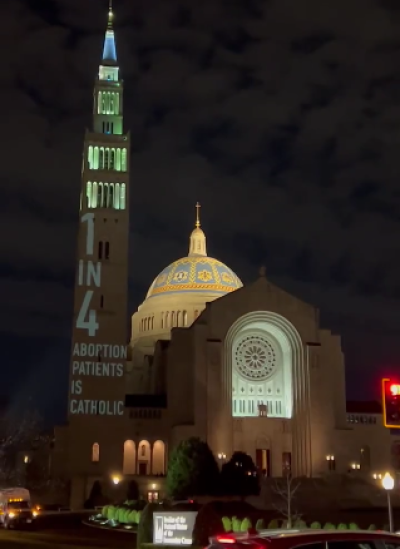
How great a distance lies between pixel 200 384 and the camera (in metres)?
58.0

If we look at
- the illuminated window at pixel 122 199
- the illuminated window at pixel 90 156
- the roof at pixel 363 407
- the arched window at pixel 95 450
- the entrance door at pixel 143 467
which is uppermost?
the illuminated window at pixel 90 156

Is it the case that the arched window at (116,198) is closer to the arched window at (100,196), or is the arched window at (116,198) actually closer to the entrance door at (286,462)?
the arched window at (100,196)

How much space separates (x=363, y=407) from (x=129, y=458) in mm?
23148

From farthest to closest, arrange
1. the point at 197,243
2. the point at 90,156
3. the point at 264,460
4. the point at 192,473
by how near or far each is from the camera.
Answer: the point at 197,243
the point at 90,156
the point at 264,460
the point at 192,473

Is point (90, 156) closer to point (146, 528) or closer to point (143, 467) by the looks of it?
point (143, 467)

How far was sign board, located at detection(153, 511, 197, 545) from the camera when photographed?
1906 cm

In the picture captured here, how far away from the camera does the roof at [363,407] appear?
6571 centimetres

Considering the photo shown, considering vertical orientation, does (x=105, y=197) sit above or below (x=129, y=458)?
above

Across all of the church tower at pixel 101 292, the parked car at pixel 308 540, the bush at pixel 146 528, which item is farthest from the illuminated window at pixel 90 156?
the parked car at pixel 308 540

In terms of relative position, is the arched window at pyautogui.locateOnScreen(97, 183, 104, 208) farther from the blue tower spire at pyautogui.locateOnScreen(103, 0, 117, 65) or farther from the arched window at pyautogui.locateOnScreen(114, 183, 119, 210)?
the blue tower spire at pyautogui.locateOnScreen(103, 0, 117, 65)

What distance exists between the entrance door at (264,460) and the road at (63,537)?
24392 mm

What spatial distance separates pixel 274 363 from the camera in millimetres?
63500

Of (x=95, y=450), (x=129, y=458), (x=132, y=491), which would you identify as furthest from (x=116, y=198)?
(x=132, y=491)

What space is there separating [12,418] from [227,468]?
25.0m
